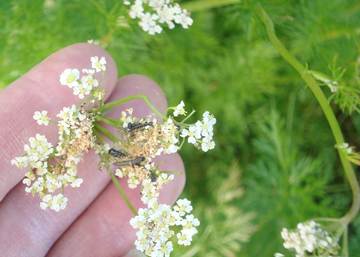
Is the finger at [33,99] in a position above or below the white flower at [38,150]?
below

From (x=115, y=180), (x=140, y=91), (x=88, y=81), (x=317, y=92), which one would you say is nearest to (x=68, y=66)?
(x=140, y=91)

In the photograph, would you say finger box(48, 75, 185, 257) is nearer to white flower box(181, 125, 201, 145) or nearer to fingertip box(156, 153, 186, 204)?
fingertip box(156, 153, 186, 204)

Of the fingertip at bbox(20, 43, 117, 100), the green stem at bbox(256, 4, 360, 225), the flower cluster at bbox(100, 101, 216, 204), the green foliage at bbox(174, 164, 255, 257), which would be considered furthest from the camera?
A: the green foliage at bbox(174, 164, 255, 257)

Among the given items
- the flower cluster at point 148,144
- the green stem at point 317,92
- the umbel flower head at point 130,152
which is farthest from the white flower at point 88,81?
the green stem at point 317,92

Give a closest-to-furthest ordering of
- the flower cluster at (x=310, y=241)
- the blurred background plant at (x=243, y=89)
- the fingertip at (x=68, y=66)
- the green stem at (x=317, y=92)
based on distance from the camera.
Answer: the flower cluster at (x=310, y=241)
the green stem at (x=317, y=92)
the fingertip at (x=68, y=66)
the blurred background plant at (x=243, y=89)

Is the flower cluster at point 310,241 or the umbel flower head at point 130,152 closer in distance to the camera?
the umbel flower head at point 130,152

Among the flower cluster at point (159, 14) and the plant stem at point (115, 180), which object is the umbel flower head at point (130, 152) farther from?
the flower cluster at point (159, 14)

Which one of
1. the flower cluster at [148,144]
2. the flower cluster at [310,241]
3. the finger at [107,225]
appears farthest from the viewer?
the finger at [107,225]

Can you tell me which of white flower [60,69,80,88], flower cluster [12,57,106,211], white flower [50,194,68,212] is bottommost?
white flower [50,194,68,212]

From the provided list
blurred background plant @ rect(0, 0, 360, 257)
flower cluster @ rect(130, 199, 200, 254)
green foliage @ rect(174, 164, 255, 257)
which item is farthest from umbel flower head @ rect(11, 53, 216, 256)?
green foliage @ rect(174, 164, 255, 257)
